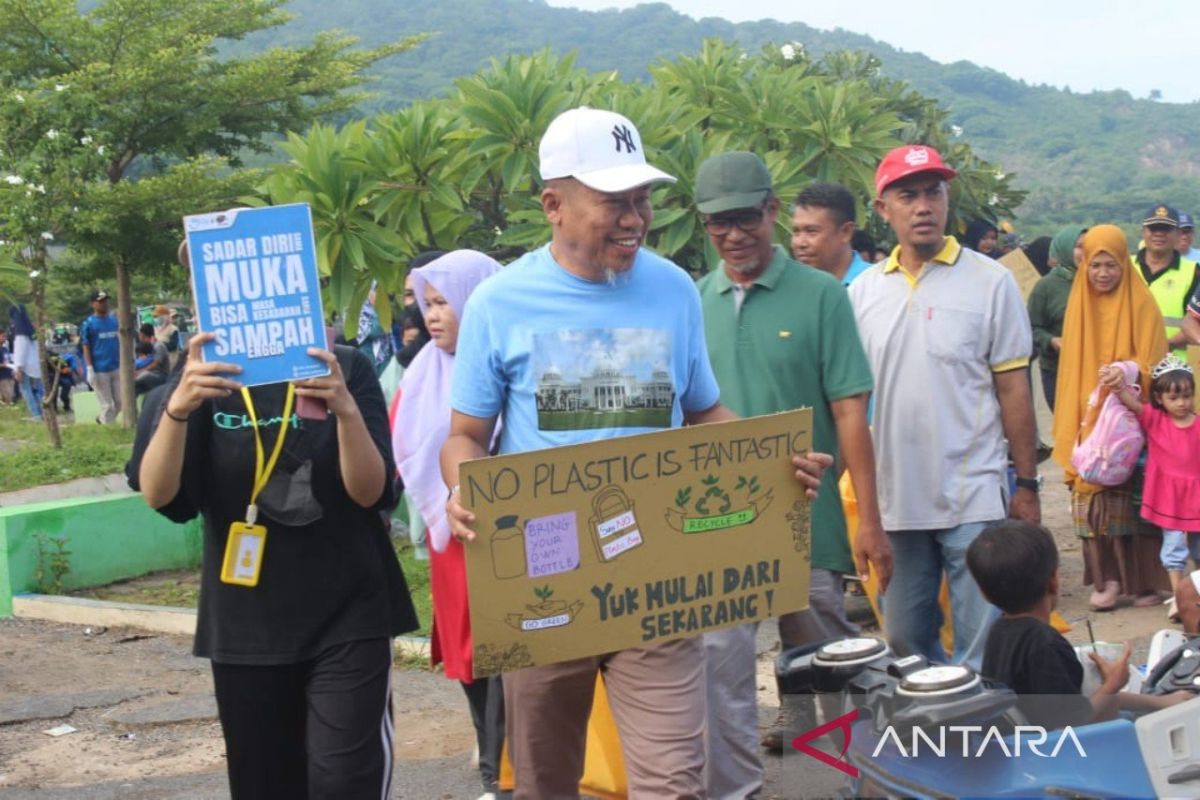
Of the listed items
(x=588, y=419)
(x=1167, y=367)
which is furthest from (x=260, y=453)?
(x=1167, y=367)

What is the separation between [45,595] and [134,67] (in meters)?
14.2

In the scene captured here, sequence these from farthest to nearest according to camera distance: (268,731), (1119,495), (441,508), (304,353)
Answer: (1119,495) < (441,508) < (268,731) < (304,353)

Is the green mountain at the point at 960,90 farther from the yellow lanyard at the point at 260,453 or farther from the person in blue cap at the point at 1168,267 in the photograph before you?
the yellow lanyard at the point at 260,453

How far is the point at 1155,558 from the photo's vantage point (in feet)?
27.0

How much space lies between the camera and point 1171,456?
25.6ft

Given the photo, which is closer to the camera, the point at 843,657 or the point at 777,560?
the point at 843,657

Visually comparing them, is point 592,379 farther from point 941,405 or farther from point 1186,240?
point 1186,240

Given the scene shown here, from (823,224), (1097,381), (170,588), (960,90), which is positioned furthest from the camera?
(960,90)

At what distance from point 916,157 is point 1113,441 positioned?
9.76 feet

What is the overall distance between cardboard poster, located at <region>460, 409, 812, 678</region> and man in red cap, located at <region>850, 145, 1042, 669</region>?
1.51m

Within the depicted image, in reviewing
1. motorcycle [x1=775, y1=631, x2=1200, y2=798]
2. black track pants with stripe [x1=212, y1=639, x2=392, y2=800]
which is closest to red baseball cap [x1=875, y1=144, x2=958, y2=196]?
motorcycle [x1=775, y1=631, x2=1200, y2=798]

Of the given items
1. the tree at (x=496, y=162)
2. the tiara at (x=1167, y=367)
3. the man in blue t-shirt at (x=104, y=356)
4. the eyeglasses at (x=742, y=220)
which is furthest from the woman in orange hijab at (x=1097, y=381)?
the man in blue t-shirt at (x=104, y=356)

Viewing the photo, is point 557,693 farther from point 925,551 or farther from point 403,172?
point 403,172

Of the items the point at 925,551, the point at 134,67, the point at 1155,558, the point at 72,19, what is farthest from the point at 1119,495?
the point at 72,19
